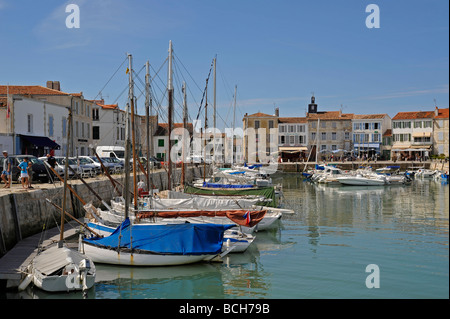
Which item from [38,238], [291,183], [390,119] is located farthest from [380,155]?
[38,238]

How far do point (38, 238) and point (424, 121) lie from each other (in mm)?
78584

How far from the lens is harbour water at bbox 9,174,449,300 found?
14.5 m

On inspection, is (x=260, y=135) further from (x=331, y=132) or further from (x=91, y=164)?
(x=91, y=164)

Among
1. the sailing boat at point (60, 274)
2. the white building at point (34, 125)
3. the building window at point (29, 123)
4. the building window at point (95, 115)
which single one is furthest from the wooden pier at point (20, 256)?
the building window at point (95, 115)

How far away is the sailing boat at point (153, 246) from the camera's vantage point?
1670 cm

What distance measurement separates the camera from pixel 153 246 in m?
16.8

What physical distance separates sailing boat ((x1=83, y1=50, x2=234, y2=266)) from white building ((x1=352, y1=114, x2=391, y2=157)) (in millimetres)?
73831

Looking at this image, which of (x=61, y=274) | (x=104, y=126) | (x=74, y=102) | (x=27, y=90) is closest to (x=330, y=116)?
(x=104, y=126)

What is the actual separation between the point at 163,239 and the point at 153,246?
428 millimetres

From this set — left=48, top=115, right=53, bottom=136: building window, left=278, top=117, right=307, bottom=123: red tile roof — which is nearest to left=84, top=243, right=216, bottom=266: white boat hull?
left=48, top=115, right=53, bottom=136: building window

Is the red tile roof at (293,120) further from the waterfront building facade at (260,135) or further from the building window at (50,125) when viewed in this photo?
the building window at (50,125)

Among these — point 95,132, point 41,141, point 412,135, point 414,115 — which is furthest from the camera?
point 414,115

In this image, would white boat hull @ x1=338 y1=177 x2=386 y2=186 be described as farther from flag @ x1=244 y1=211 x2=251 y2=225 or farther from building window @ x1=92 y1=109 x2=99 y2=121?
flag @ x1=244 y1=211 x2=251 y2=225

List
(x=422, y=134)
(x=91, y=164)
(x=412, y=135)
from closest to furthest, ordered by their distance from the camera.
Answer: (x=91, y=164) < (x=422, y=134) < (x=412, y=135)
